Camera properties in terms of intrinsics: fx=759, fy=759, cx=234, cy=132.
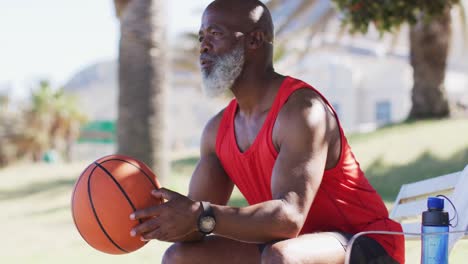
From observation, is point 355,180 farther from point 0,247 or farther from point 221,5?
point 0,247

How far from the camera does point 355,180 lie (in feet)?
11.1

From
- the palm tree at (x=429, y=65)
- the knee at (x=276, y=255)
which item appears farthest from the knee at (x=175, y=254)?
the palm tree at (x=429, y=65)

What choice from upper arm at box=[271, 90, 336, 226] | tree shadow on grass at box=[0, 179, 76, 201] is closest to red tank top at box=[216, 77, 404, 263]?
upper arm at box=[271, 90, 336, 226]

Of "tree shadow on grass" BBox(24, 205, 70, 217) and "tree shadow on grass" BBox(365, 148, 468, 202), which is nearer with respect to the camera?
"tree shadow on grass" BBox(365, 148, 468, 202)

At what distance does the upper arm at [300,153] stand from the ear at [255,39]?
0.39 meters

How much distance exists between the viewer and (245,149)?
354 cm

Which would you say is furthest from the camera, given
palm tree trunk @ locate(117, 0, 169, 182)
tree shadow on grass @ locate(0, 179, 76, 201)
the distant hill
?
the distant hill

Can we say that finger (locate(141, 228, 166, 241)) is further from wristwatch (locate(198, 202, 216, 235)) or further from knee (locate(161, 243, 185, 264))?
knee (locate(161, 243, 185, 264))

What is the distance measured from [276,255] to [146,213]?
55 centimetres

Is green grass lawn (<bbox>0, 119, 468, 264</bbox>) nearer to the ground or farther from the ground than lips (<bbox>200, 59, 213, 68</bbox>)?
nearer to the ground

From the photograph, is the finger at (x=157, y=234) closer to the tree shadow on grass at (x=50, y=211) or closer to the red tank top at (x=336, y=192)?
the red tank top at (x=336, y=192)

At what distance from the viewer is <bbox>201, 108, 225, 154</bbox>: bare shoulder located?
3793mm

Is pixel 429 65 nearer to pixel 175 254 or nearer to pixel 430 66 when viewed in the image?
pixel 430 66

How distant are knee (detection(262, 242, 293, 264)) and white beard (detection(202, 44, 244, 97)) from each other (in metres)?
0.86
